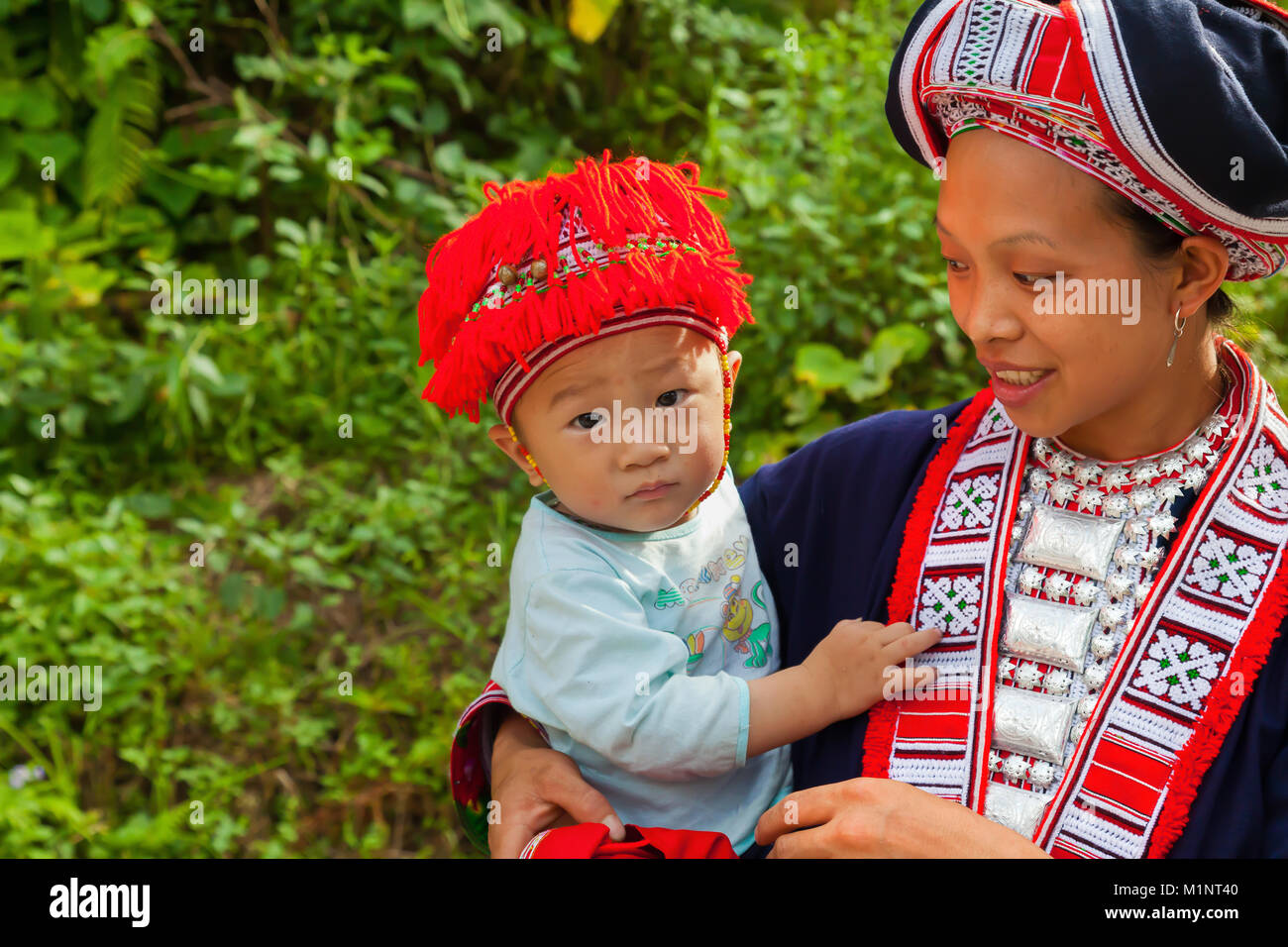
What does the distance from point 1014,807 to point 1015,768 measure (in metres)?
0.06

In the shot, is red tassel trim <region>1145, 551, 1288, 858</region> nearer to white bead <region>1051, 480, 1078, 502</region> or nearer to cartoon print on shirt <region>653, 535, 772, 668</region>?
white bead <region>1051, 480, 1078, 502</region>

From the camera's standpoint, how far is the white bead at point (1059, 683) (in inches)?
69.7

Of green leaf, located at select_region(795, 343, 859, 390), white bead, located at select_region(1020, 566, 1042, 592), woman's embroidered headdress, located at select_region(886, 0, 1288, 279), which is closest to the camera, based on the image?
woman's embroidered headdress, located at select_region(886, 0, 1288, 279)

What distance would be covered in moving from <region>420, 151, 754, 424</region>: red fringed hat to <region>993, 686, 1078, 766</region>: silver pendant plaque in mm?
704

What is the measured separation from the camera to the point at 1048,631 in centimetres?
180

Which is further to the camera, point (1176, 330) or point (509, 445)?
point (509, 445)

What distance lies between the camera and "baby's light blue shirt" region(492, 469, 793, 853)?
1.78 meters

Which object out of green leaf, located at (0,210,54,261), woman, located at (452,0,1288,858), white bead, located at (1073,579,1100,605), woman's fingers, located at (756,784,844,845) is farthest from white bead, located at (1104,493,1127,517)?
green leaf, located at (0,210,54,261)

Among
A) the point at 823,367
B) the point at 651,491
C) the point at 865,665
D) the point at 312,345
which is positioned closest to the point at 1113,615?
the point at 865,665

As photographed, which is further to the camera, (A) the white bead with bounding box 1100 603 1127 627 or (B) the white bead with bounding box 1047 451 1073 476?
(B) the white bead with bounding box 1047 451 1073 476

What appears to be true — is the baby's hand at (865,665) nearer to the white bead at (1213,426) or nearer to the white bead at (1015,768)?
the white bead at (1015,768)

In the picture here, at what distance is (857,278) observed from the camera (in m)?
4.18

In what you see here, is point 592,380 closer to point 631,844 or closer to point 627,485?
point 627,485
